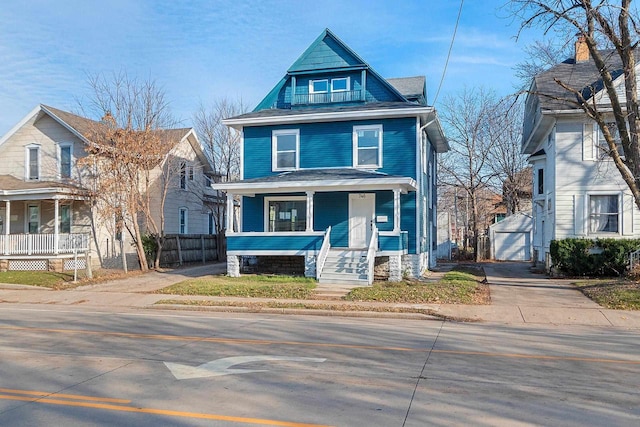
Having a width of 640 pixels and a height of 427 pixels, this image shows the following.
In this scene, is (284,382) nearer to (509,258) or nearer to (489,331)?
(489,331)

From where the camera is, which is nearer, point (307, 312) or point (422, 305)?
point (307, 312)

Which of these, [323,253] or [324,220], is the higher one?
[324,220]

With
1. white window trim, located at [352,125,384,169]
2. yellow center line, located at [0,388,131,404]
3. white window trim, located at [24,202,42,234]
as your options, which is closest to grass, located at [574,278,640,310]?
white window trim, located at [352,125,384,169]

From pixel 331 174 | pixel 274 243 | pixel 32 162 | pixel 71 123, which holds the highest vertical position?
pixel 71 123

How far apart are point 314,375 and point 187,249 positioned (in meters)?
25.2

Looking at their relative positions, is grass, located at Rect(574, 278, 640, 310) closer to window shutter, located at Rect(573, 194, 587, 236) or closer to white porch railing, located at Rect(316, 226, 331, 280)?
window shutter, located at Rect(573, 194, 587, 236)

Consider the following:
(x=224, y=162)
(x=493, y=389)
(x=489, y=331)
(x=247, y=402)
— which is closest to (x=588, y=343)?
(x=489, y=331)

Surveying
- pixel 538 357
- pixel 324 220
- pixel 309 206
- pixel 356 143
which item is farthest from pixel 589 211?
pixel 538 357

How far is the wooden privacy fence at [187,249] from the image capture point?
29234 mm

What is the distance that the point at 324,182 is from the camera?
67.3ft

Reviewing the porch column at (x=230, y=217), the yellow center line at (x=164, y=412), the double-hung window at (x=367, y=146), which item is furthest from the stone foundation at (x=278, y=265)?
the yellow center line at (x=164, y=412)

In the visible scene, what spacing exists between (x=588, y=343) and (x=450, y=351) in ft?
9.59

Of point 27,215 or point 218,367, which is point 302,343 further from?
point 27,215

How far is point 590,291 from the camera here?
17094mm
